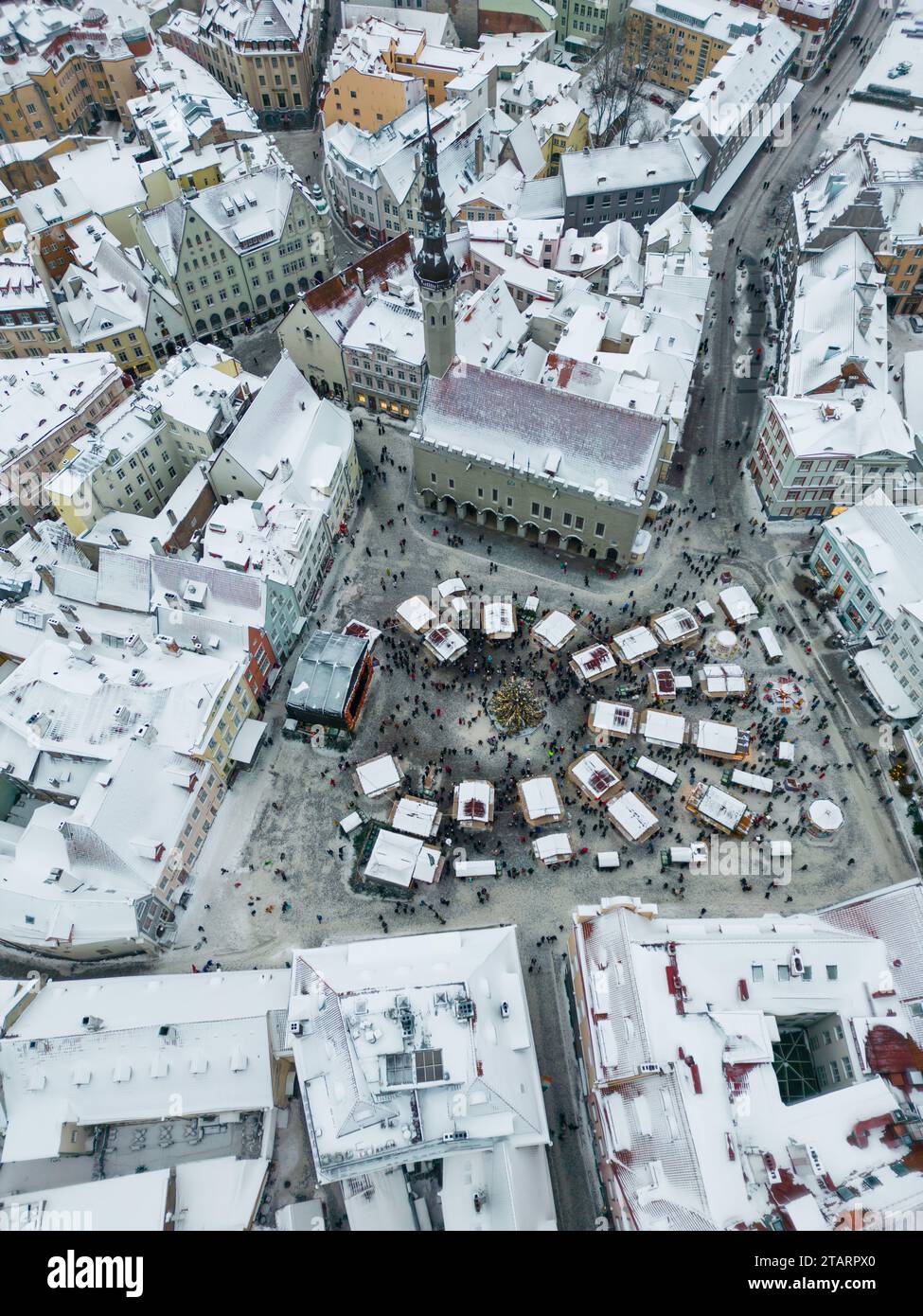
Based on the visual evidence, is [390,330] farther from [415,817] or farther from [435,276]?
[415,817]

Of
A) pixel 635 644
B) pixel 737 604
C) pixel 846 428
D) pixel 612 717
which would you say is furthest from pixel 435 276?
pixel 612 717

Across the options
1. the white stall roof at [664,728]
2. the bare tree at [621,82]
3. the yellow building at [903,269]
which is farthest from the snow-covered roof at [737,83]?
the white stall roof at [664,728]

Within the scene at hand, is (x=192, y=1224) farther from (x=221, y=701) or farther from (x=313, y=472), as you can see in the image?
(x=313, y=472)

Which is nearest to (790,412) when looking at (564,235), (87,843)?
(564,235)

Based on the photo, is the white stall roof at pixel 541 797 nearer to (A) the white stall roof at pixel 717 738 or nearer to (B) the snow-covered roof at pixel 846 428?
(A) the white stall roof at pixel 717 738

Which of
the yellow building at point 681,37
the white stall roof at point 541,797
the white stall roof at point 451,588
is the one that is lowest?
the white stall roof at point 541,797

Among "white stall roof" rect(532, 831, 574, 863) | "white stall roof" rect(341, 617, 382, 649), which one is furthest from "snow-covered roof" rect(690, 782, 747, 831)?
"white stall roof" rect(341, 617, 382, 649)
